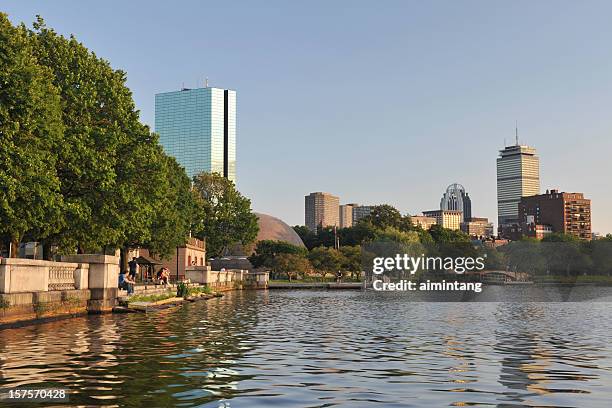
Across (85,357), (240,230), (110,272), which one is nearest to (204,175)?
(240,230)

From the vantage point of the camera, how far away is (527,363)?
63.4ft

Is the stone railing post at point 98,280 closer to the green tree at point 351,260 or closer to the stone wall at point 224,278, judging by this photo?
the stone wall at point 224,278

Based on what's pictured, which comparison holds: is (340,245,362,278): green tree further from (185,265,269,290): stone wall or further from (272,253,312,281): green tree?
(185,265,269,290): stone wall

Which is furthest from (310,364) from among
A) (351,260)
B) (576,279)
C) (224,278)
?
(576,279)

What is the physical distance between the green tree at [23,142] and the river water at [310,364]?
27.4ft

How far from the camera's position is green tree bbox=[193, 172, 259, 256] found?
4808 inches

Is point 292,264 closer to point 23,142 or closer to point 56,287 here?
point 23,142

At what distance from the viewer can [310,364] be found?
61.4 ft

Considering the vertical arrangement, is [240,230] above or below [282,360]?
above

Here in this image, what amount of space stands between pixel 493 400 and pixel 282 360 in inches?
293

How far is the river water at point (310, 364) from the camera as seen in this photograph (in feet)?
44.8

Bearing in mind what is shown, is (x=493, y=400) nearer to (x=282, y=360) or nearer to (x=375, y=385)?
(x=375, y=385)

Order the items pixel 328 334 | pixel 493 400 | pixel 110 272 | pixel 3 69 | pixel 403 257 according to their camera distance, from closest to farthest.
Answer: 1. pixel 493 400
2. pixel 328 334
3. pixel 3 69
4. pixel 110 272
5. pixel 403 257

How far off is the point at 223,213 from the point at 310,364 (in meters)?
104
